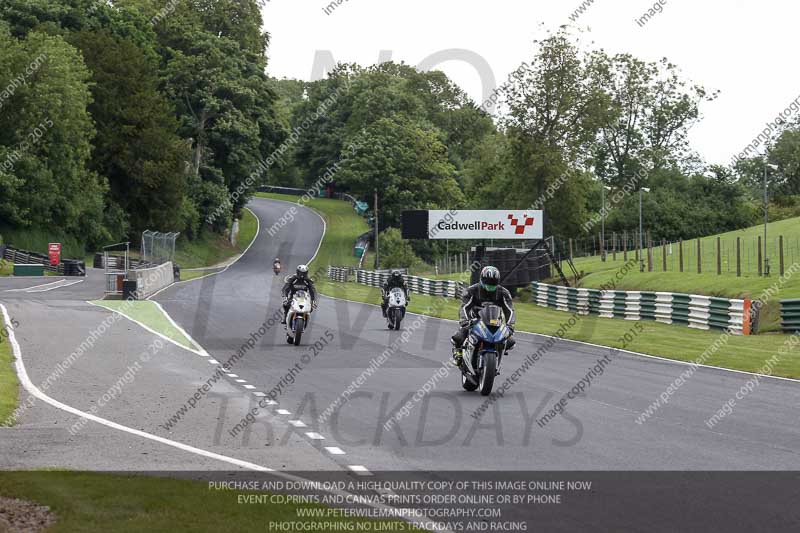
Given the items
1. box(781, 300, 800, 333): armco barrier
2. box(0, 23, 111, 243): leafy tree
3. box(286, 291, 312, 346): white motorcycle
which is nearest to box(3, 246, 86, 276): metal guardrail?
box(0, 23, 111, 243): leafy tree

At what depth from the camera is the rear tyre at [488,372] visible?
14.5 metres

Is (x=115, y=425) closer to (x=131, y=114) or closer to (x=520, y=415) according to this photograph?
(x=520, y=415)

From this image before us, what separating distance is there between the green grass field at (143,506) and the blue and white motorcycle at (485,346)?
634cm

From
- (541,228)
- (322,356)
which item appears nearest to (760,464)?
(322,356)

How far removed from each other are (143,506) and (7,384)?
947cm

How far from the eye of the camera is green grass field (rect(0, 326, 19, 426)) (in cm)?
1361

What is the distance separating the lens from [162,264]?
2137 inches

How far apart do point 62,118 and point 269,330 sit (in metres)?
50.2

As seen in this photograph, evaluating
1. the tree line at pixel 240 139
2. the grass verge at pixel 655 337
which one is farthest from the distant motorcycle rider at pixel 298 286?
the tree line at pixel 240 139

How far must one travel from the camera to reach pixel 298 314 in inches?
922

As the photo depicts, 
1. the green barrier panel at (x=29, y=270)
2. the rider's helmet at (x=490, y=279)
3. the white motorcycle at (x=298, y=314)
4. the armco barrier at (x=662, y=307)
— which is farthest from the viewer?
the green barrier panel at (x=29, y=270)

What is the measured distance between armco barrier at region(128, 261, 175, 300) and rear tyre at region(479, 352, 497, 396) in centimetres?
3084

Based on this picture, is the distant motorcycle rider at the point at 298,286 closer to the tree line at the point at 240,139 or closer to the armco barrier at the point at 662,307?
the armco barrier at the point at 662,307

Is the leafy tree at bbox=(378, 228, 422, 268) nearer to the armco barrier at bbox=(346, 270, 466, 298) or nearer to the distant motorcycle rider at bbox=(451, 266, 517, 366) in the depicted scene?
the armco barrier at bbox=(346, 270, 466, 298)
